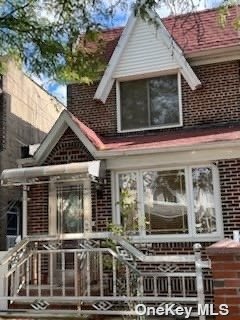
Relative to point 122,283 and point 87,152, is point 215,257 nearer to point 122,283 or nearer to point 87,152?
point 122,283

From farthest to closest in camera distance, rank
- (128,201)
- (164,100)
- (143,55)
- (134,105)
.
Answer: (134,105) < (143,55) < (164,100) < (128,201)

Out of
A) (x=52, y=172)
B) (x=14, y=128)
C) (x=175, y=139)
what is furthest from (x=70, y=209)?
(x=14, y=128)

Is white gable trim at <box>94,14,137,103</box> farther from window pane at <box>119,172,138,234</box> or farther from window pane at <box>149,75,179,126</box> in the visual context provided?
window pane at <box>119,172,138,234</box>

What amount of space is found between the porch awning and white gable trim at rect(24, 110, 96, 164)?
68 centimetres

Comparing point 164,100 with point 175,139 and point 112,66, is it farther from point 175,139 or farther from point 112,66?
point 175,139

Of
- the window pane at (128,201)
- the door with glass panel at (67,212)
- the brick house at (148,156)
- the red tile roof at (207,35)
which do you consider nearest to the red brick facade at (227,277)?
the brick house at (148,156)

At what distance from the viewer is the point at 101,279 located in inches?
293

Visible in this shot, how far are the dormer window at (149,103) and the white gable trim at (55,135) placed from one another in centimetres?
177

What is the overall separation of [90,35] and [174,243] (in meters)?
5.30

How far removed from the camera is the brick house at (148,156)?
34.8ft

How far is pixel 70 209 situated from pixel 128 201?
1.59 metres

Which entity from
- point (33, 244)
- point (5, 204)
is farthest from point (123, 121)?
point (5, 204)

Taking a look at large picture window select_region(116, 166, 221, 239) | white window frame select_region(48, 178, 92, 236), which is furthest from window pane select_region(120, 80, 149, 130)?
white window frame select_region(48, 178, 92, 236)

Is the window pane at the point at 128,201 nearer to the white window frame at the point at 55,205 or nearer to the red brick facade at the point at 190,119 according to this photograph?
the red brick facade at the point at 190,119
